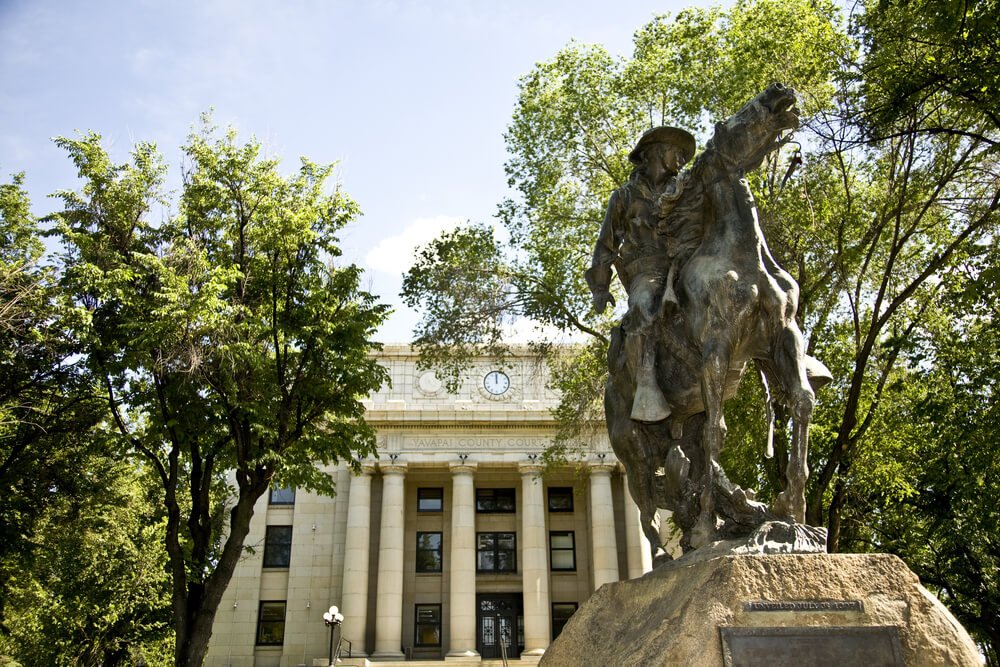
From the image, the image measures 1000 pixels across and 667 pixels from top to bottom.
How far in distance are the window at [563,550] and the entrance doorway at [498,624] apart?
304 cm

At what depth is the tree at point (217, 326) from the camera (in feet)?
54.5

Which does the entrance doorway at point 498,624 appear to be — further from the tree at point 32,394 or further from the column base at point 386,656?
the tree at point 32,394

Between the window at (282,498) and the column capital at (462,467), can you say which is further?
the window at (282,498)

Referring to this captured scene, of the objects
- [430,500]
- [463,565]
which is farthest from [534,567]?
[430,500]

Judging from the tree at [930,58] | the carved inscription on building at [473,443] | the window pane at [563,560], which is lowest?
the window pane at [563,560]

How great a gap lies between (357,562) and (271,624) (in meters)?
6.26

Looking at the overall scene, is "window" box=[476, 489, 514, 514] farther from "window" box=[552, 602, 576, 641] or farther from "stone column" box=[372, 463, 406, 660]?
"window" box=[552, 602, 576, 641]

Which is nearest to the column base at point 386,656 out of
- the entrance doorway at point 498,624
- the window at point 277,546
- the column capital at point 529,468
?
the entrance doorway at point 498,624

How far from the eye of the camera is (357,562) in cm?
4109

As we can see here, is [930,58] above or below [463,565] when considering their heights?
above

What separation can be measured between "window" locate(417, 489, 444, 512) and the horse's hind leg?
136 feet

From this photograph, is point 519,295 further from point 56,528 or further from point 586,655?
point 586,655

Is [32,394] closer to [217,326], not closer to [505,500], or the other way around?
[217,326]

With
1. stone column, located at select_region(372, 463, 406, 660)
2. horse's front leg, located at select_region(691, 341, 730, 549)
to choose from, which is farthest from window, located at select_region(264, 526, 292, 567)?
horse's front leg, located at select_region(691, 341, 730, 549)
